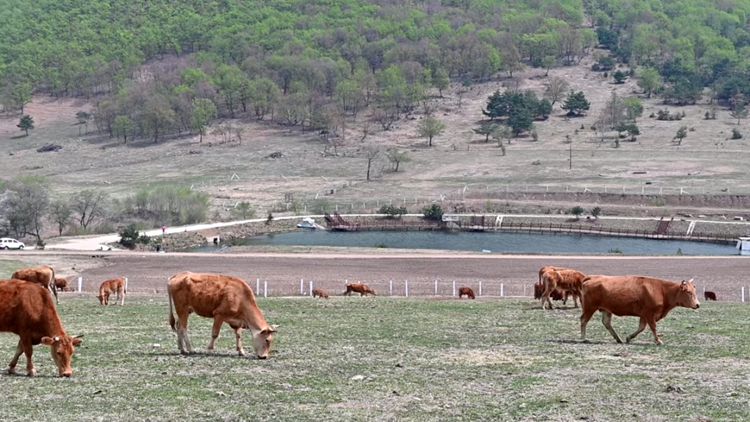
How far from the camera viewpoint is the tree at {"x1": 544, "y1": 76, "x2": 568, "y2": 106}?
174 metres

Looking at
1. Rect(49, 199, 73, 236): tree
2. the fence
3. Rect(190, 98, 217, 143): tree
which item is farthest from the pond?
Rect(190, 98, 217, 143): tree

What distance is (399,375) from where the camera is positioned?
18875mm

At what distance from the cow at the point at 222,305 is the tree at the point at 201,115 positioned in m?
139

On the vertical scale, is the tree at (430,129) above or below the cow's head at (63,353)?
above

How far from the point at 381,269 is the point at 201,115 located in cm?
10523

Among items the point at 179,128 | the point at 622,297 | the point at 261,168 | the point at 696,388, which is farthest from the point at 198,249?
the point at 179,128

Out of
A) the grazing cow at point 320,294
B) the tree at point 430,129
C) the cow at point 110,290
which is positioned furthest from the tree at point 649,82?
the cow at point 110,290

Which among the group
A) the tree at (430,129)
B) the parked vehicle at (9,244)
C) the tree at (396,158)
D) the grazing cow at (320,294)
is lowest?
the parked vehicle at (9,244)

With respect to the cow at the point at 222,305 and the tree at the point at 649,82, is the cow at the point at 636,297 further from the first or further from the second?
the tree at the point at 649,82

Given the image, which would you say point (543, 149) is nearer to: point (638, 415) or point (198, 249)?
point (198, 249)

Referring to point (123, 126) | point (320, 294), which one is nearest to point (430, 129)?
point (123, 126)

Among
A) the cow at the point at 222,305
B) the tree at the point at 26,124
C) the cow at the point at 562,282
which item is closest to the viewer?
the cow at the point at 222,305

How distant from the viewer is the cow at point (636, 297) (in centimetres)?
2295

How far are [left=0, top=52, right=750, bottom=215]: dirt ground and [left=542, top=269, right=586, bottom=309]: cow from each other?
75108 millimetres
